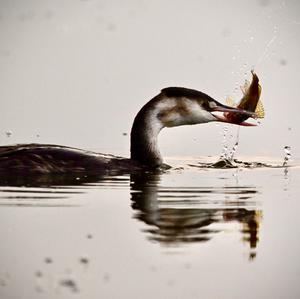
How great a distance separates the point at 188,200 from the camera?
5.66m

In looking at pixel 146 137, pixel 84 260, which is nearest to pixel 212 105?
pixel 146 137

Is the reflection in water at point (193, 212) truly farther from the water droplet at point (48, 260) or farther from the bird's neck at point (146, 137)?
the bird's neck at point (146, 137)

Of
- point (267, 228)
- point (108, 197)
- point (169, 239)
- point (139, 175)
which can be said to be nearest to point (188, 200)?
point (108, 197)

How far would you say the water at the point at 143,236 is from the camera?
372 centimetres

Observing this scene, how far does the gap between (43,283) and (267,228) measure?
1602mm

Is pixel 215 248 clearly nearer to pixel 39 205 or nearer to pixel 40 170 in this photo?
Answer: pixel 39 205

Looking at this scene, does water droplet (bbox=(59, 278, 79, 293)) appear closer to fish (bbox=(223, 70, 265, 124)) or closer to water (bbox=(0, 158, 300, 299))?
water (bbox=(0, 158, 300, 299))

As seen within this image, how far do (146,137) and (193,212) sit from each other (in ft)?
10.2

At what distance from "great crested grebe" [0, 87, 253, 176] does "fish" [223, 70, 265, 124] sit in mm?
77

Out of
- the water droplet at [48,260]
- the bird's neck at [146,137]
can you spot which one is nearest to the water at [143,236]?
the water droplet at [48,260]

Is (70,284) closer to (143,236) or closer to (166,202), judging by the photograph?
(143,236)

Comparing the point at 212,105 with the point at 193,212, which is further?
the point at 212,105

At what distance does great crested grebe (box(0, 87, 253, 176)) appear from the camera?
7.36 meters

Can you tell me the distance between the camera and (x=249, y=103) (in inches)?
339
